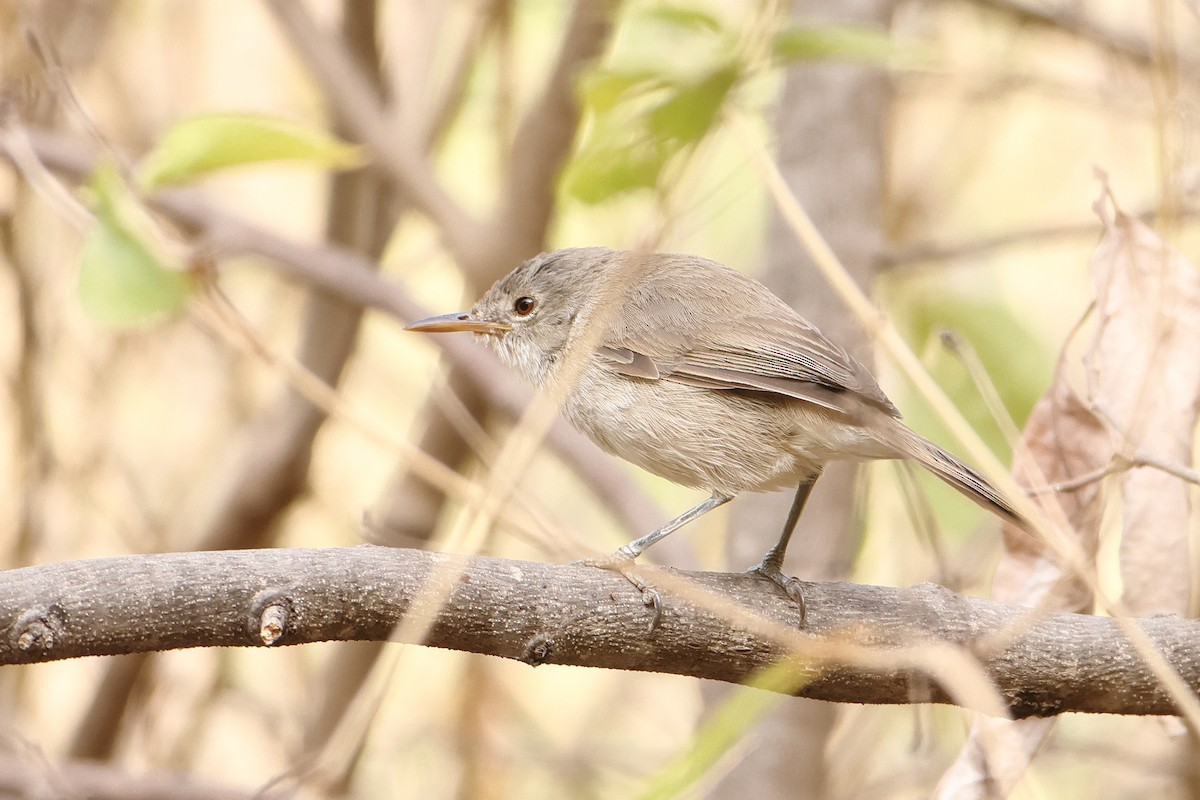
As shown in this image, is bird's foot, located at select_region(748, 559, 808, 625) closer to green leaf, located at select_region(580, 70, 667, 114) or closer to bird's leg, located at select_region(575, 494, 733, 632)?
bird's leg, located at select_region(575, 494, 733, 632)

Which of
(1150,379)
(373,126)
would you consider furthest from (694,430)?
(373,126)

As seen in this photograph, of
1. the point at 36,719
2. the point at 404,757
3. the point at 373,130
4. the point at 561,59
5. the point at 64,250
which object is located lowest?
the point at 36,719

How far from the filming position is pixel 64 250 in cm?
573

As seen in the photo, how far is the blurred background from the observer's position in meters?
2.91

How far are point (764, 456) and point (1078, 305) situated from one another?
407 centimetres

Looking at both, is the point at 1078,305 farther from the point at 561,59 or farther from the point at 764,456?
the point at 764,456

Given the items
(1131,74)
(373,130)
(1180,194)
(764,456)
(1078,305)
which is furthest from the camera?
(1078,305)

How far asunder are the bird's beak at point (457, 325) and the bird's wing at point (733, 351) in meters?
0.49

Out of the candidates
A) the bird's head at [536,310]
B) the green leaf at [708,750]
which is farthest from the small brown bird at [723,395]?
the green leaf at [708,750]

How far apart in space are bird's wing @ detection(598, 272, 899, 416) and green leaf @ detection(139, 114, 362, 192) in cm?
85

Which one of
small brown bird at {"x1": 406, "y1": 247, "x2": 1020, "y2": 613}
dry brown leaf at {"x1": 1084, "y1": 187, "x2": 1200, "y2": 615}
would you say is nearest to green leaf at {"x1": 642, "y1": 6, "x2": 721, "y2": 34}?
small brown bird at {"x1": 406, "y1": 247, "x2": 1020, "y2": 613}

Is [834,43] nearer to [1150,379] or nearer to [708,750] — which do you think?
[1150,379]

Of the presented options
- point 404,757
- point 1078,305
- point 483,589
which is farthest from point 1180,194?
point 404,757

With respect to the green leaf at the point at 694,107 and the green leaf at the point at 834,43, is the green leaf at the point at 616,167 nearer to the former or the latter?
the green leaf at the point at 694,107
